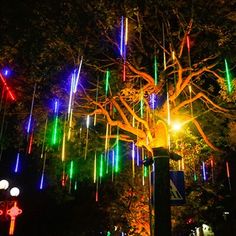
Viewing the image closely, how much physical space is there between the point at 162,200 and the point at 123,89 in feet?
13.0

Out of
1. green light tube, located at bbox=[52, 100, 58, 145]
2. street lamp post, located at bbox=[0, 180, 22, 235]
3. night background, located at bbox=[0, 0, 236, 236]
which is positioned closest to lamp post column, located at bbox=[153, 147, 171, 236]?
night background, located at bbox=[0, 0, 236, 236]

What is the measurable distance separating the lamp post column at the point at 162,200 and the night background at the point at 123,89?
0.04m

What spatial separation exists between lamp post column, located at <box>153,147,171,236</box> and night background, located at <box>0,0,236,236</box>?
4cm

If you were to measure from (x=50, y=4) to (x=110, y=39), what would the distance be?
1854 millimetres

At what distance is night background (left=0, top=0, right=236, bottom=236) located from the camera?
28.5 ft

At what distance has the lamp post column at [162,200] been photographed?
7.21 meters

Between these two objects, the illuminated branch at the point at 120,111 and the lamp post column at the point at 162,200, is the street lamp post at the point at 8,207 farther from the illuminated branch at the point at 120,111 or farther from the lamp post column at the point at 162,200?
the lamp post column at the point at 162,200

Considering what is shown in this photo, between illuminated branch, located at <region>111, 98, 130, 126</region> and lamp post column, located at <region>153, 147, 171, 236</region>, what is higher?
illuminated branch, located at <region>111, 98, 130, 126</region>

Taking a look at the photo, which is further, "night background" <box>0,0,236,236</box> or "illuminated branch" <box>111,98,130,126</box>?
"illuminated branch" <box>111,98,130,126</box>

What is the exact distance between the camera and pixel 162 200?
731 centimetres

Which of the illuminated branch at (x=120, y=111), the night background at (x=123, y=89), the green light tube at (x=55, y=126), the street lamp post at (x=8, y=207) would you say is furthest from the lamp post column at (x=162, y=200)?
the street lamp post at (x=8, y=207)

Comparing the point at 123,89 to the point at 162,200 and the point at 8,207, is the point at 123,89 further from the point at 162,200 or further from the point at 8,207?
the point at 8,207

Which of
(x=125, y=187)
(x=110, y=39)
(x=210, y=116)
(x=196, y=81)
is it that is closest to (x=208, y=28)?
(x=110, y=39)

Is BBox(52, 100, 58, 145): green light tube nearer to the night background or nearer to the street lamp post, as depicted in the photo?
the night background
